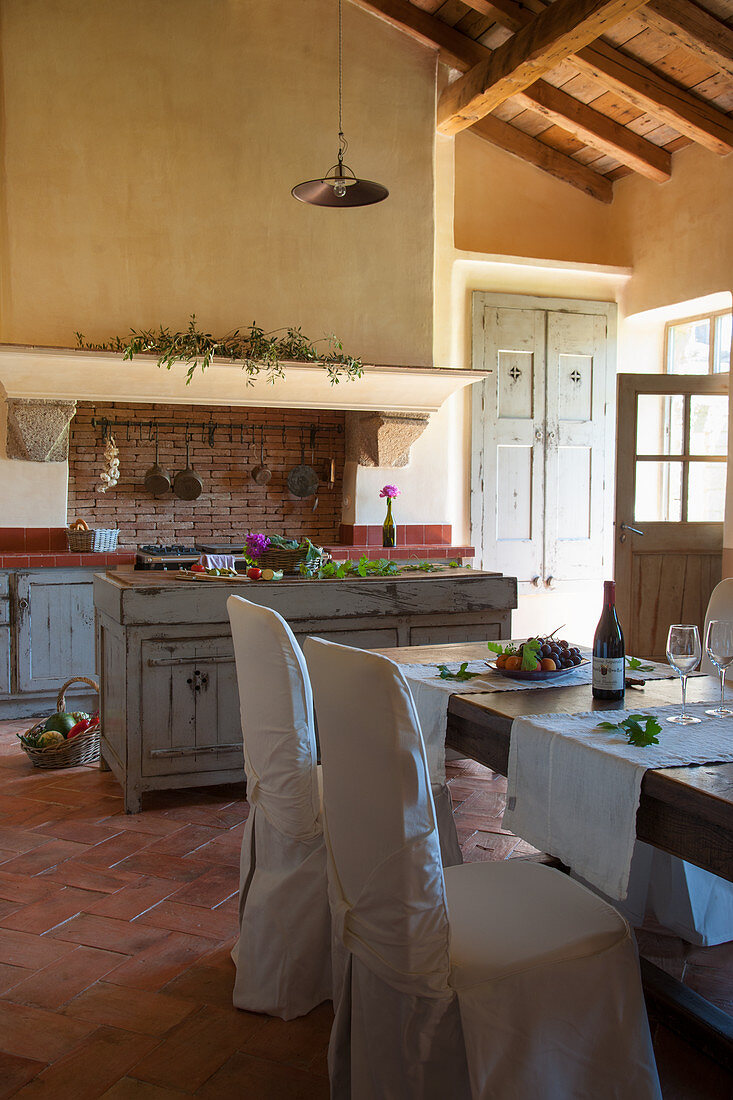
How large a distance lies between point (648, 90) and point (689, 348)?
77.7 inches

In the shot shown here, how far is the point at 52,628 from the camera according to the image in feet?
18.0

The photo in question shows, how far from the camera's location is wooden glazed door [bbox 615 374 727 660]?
252 inches

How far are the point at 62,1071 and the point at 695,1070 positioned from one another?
1.44 meters

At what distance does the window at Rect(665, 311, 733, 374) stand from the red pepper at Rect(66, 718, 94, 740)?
4908 millimetres

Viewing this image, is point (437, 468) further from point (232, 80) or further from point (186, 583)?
point (186, 583)

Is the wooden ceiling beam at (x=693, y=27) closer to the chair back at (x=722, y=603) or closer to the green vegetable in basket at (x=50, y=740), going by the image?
the chair back at (x=722, y=603)

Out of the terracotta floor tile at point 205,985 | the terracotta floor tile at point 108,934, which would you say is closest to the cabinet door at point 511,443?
the terracotta floor tile at point 108,934

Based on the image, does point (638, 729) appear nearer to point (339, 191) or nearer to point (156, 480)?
point (339, 191)

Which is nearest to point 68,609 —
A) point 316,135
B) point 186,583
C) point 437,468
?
point 186,583

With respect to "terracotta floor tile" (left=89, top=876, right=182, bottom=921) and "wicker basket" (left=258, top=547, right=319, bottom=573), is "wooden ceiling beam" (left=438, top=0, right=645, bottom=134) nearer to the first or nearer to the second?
"wicker basket" (left=258, top=547, right=319, bottom=573)

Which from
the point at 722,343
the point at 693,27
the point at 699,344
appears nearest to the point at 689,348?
the point at 699,344

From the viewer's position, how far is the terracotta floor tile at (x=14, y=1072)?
80.9 inches

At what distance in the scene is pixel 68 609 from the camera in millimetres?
5508

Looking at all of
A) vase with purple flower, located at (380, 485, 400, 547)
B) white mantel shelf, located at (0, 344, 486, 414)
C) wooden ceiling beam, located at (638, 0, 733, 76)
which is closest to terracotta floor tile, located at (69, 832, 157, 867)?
white mantel shelf, located at (0, 344, 486, 414)
